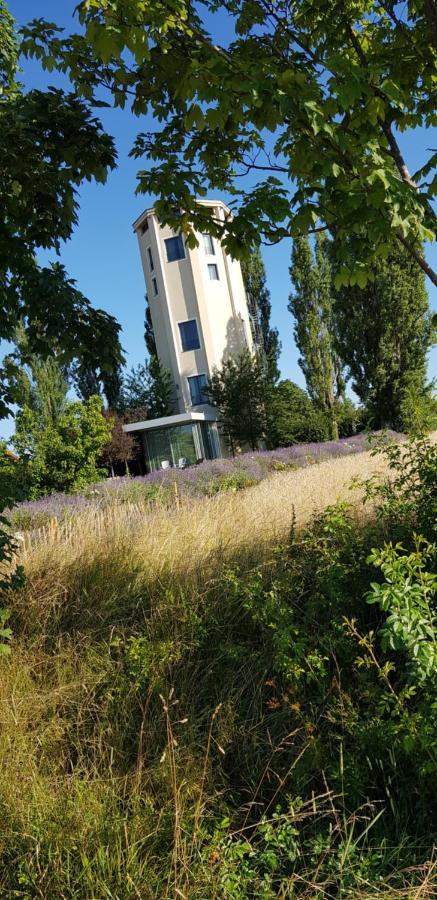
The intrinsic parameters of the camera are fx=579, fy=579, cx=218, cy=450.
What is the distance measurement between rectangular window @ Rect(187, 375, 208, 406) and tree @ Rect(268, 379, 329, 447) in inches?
152

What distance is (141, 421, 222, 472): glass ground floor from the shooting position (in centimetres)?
2875

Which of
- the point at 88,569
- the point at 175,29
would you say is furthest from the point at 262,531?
the point at 175,29

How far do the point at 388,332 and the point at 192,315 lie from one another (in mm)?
10951

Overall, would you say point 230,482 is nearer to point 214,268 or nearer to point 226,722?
point 226,722

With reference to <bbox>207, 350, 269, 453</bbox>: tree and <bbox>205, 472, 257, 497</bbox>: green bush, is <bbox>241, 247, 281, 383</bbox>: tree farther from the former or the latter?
<bbox>205, 472, 257, 497</bbox>: green bush

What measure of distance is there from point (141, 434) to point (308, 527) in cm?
2560

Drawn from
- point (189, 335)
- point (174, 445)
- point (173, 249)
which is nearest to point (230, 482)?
point (174, 445)

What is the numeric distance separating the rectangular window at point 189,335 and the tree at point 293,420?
197 inches

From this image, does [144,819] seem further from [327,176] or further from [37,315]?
[327,176]

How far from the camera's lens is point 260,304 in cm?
3506

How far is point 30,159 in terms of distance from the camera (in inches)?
124

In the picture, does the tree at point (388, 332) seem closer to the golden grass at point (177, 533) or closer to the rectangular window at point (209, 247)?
the rectangular window at point (209, 247)

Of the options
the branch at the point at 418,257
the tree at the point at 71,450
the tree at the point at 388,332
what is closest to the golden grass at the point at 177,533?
the branch at the point at 418,257

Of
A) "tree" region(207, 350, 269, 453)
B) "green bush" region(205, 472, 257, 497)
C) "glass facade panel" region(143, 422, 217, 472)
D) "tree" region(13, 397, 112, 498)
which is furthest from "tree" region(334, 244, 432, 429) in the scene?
"green bush" region(205, 472, 257, 497)
